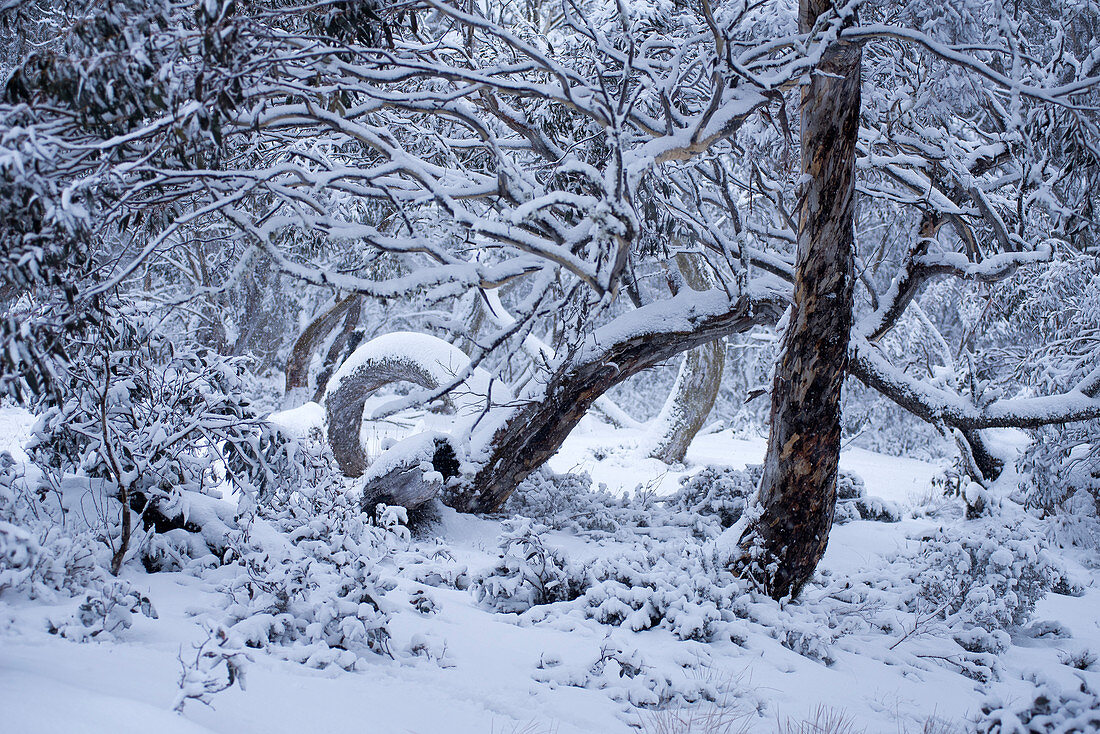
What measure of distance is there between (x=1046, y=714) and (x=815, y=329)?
231 centimetres

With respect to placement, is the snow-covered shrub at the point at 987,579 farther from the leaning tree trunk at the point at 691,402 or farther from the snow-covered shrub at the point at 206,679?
the leaning tree trunk at the point at 691,402

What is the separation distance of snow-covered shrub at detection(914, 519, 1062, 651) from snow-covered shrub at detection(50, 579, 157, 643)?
15.2ft

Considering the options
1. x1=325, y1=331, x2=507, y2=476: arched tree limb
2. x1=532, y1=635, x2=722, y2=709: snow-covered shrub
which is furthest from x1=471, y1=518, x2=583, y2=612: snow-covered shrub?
x1=325, y1=331, x2=507, y2=476: arched tree limb

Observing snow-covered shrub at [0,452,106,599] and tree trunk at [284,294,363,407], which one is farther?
tree trunk at [284,294,363,407]

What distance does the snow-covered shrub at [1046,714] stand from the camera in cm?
293

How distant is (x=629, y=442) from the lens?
1348 cm

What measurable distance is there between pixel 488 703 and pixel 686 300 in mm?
4308

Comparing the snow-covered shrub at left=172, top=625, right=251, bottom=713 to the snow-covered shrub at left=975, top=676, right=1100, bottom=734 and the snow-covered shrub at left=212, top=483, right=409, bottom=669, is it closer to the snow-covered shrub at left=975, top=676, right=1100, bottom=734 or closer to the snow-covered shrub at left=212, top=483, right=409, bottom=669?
the snow-covered shrub at left=212, top=483, right=409, bottom=669

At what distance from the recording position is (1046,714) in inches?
119

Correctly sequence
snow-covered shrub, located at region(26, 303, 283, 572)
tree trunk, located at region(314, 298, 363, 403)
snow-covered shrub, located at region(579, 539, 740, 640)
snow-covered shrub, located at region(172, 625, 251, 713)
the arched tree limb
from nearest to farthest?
1. snow-covered shrub, located at region(172, 625, 251, 713)
2. snow-covered shrub, located at region(26, 303, 283, 572)
3. snow-covered shrub, located at region(579, 539, 740, 640)
4. the arched tree limb
5. tree trunk, located at region(314, 298, 363, 403)

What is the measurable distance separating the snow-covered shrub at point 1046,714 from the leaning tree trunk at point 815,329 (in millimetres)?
1765

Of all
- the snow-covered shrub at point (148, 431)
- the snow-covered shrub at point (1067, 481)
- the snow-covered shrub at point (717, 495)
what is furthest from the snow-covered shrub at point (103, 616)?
the snow-covered shrub at point (1067, 481)

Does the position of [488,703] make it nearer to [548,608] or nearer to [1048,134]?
[548,608]

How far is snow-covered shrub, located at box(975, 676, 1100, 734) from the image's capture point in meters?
2.93
